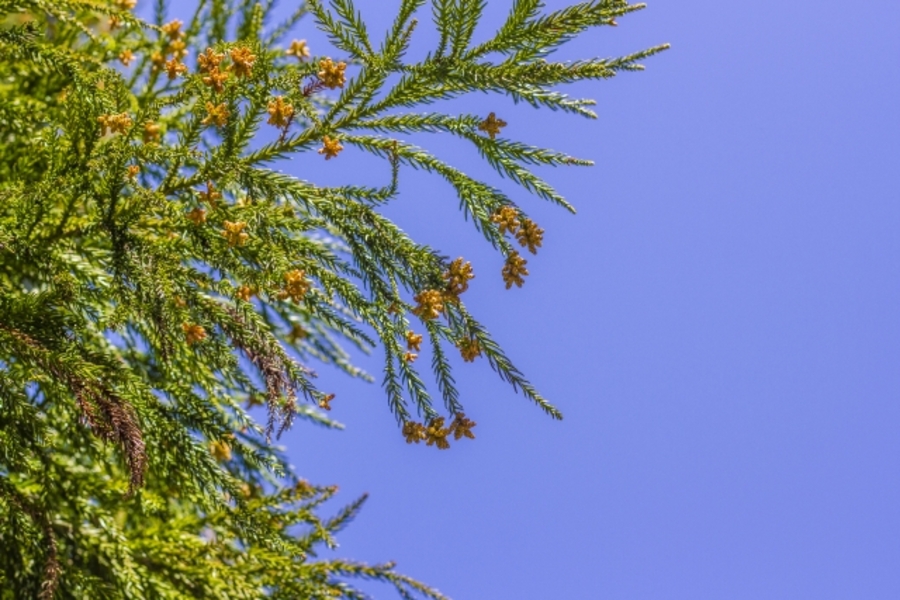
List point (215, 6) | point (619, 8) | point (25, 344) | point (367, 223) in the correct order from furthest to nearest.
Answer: point (215, 6) < point (367, 223) < point (619, 8) < point (25, 344)

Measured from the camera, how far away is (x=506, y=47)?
6.88 ft

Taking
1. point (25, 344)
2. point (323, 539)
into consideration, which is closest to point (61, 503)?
point (323, 539)

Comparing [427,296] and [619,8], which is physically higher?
[619,8]

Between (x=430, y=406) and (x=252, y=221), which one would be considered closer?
(x=252, y=221)

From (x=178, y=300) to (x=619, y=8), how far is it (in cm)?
144

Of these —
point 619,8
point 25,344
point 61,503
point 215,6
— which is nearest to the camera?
point 25,344

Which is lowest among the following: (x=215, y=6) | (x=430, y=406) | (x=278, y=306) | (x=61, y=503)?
(x=61, y=503)

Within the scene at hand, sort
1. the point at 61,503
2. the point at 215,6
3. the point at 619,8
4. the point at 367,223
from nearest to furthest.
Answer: the point at 619,8
the point at 367,223
the point at 61,503
the point at 215,6

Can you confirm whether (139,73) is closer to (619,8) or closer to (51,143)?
(51,143)

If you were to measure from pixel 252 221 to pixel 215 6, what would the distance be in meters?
1.77

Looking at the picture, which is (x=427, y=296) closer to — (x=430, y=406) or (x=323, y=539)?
(x=430, y=406)

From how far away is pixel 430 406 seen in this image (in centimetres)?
228

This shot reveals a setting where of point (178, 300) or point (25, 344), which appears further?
point (178, 300)

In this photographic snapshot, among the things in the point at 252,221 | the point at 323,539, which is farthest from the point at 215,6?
the point at 323,539
